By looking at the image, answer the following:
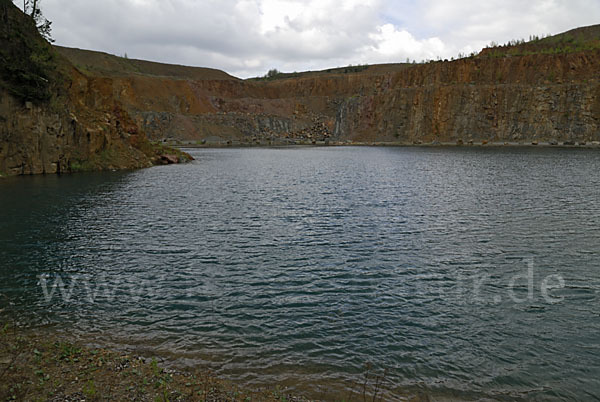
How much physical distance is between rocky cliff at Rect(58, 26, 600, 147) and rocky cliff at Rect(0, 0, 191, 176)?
37.6m

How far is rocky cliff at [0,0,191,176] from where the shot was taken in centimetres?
3406

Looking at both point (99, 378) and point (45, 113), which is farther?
point (45, 113)

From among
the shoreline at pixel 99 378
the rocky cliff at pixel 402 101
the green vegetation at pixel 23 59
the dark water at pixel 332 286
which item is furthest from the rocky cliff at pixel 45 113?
the rocky cliff at pixel 402 101

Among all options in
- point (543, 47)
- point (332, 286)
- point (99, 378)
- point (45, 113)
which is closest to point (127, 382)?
point (99, 378)

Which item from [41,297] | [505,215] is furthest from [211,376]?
[505,215]

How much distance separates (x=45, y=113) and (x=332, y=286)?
35.7m

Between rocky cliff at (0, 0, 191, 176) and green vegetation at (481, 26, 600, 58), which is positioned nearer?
rocky cliff at (0, 0, 191, 176)

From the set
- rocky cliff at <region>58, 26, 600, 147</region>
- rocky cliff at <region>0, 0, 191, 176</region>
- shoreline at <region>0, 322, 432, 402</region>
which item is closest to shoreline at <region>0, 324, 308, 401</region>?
shoreline at <region>0, 322, 432, 402</region>

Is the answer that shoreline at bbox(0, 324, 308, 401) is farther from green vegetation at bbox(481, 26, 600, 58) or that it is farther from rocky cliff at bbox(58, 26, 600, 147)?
green vegetation at bbox(481, 26, 600, 58)

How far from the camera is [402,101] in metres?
111

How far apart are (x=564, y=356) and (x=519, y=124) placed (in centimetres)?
9871

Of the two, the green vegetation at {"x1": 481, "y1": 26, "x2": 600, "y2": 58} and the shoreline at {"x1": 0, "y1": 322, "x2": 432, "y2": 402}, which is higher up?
the green vegetation at {"x1": 481, "y1": 26, "x2": 600, "y2": 58}

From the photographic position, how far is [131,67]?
153m

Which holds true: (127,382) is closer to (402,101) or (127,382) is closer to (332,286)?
(332,286)
